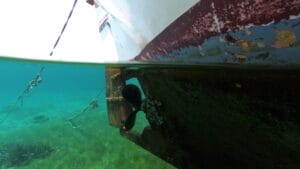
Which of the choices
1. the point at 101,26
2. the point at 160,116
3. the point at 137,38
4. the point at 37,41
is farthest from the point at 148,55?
the point at 160,116

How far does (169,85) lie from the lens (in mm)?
3365

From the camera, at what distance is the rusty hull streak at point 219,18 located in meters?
1.31

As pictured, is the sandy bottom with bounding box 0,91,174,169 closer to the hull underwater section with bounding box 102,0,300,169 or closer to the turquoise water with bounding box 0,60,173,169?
the turquoise water with bounding box 0,60,173,169

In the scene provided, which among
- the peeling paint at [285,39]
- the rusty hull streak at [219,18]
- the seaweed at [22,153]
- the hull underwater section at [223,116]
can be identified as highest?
the rusty hull streak at [219,18]

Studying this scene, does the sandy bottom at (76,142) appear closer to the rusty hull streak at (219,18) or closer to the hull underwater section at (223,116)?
the hull underwater section at (223,116)

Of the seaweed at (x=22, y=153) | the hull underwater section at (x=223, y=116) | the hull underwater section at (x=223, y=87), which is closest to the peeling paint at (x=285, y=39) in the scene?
the hull underwater section at (x=223, y=87)

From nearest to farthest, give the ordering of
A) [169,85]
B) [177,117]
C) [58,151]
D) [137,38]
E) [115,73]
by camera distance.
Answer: [137,38]
[169,85]
[177,117]
[115,73]
[58,151]

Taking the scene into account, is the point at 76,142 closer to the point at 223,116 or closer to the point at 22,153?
the point at 22,153

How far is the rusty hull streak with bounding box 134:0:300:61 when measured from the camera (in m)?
1.31

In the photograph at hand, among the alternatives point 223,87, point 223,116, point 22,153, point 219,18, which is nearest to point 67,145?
point 22,153

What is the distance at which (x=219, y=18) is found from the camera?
1.51m

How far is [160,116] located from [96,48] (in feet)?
4.88

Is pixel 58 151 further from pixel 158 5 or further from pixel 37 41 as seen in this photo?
pixel 158 5

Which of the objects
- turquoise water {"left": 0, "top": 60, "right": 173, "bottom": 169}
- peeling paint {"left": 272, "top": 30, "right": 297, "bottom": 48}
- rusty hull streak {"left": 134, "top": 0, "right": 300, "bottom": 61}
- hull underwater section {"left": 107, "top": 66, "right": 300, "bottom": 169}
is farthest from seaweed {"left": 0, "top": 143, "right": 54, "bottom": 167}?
peeling paint {"left": 272, "top": 30, "right": 297, "bottom": 48}
